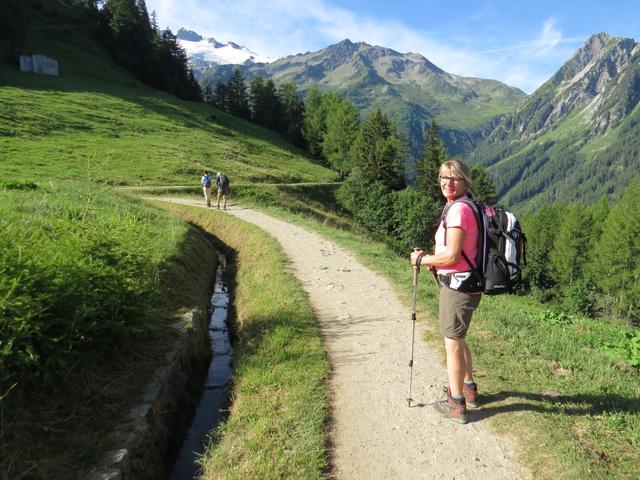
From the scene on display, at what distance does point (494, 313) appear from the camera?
10.5 meters

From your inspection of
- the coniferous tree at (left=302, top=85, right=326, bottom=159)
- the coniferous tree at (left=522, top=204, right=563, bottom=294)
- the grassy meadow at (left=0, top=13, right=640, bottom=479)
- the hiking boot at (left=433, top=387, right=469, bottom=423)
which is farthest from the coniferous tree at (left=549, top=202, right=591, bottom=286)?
the hiking boot at (left=433, top=387, right=469, bottom=423)

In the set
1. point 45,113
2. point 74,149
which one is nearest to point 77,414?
point 74,149

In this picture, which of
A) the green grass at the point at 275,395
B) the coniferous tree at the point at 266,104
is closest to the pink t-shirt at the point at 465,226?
the green grass at the point at 275,395

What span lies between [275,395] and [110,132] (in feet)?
170

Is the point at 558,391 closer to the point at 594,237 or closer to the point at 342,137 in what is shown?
the point at 342,137

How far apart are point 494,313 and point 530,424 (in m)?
4.91

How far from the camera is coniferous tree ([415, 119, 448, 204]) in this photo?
6481cm

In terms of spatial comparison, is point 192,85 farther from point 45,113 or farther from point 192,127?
point 45,113

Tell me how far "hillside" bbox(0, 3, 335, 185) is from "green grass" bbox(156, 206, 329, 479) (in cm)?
1588

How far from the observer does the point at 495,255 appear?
5371mm

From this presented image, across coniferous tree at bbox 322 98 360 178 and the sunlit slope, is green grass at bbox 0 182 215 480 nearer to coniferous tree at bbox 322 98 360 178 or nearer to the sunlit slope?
the sunlit slope

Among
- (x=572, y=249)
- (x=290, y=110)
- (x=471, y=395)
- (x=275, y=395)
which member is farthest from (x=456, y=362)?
(x=290, y=110)

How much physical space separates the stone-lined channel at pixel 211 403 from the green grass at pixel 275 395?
552mm

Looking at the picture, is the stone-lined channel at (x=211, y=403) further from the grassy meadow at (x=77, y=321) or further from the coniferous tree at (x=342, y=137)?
the coniferous tree at (x=342, y=137)
